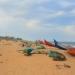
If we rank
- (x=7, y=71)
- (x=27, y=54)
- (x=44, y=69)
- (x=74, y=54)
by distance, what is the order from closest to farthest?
(x=7, y=71) < (x=44, y=69) < (x=27, y=54) < (x=74, y=54)

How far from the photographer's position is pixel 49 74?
Answer: 14.3 metres

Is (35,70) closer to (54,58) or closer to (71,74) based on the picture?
(71,74)

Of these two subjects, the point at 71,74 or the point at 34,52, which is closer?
the point at 71,74

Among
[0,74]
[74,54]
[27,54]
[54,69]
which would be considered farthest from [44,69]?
[74,54]

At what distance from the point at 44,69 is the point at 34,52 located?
9.02 meters

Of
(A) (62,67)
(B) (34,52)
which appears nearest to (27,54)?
(B) (34,52)

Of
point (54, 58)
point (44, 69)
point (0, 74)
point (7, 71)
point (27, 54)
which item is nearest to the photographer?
point (0, 74)

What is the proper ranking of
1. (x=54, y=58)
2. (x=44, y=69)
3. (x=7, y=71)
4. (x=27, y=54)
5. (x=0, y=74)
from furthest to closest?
(x=27, y=54) → (x=54, y=58) → (x=44, y=69) → (x=7, y=71) → (x=0, y=74)

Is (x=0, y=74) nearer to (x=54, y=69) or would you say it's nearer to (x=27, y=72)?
(x=27, y=72)

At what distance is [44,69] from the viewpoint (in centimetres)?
1572

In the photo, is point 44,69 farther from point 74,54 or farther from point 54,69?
point 74,54

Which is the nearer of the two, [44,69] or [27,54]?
[44,69]

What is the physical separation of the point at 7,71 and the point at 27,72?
992mm

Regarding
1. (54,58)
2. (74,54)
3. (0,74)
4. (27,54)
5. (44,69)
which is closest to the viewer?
(0,74)
